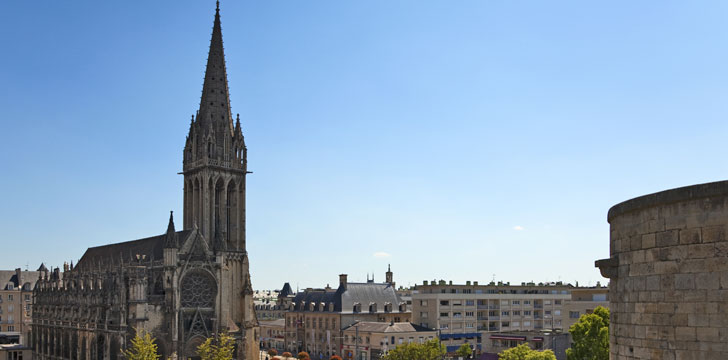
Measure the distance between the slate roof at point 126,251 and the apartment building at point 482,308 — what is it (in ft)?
100.0

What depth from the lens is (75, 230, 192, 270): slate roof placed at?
76688 mm

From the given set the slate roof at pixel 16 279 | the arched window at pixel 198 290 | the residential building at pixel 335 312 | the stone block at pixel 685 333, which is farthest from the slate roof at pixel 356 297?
the stone block at pixel 685 333

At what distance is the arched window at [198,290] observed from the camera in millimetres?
73356

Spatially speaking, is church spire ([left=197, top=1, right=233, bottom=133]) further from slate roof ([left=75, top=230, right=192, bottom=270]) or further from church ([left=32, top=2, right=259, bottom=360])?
slate roof ([left=75, top=230, right=192, bottom=270])

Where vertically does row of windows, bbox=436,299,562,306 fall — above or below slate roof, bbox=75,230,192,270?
below

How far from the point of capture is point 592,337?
42469mm

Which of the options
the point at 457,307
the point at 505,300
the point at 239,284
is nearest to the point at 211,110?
the point at 239,284

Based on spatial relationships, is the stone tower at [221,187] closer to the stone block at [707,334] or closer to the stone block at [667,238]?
the stone block at [667,238]

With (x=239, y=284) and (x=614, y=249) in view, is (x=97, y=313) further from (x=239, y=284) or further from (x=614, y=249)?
(x=614, y=249)

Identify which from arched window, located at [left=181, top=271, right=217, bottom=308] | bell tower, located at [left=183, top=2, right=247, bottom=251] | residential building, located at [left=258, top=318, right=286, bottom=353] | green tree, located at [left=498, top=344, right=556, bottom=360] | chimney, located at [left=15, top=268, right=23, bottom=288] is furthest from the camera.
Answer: chimney, located at [left=15, top=268, right=23, bottom=288]

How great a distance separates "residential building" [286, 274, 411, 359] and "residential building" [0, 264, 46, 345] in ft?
153

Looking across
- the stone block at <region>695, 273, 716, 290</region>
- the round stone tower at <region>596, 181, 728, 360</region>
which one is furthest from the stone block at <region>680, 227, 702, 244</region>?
the stone block at <region>695, 273, 716, 290</region>

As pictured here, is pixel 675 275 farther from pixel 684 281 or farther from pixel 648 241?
pixel 648 241

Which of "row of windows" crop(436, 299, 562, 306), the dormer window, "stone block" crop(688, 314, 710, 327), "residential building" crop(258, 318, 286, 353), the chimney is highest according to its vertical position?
"stone block" crop(688, 314, 710, 327)
